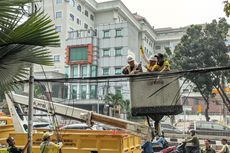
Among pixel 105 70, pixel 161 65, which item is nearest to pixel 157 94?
pixel 161 65

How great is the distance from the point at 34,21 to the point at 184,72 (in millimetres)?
3713

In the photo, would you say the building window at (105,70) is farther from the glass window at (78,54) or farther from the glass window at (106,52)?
the glass window at (78,54)

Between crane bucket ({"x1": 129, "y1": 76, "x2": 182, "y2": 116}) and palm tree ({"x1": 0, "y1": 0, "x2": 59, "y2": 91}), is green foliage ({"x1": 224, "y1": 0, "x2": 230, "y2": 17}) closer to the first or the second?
crane bucket ({"x1": 129, "y1": 76, "x2": 182, "y2": 116})

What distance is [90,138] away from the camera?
1102cm

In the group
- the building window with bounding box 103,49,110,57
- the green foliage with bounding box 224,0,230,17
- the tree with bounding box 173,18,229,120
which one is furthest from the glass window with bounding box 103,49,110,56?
the green foliage with bounding box 224,0,230,17

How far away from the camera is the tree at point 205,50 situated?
36125 mm

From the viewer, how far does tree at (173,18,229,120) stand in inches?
1422

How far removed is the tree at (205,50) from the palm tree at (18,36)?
3148 cm

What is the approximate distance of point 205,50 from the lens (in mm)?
36938

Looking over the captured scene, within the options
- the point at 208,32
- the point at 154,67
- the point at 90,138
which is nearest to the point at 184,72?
the point at 154,67

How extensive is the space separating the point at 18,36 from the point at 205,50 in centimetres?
3410

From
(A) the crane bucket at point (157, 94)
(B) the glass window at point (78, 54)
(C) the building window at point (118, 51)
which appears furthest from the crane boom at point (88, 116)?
(C) the building window at point (118, 51)

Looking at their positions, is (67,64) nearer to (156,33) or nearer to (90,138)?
(156,33)

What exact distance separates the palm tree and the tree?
103ft
